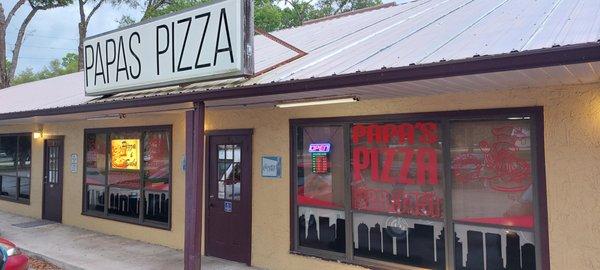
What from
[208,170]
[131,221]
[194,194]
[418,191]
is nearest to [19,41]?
[131,221]

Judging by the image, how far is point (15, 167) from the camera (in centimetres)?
1400

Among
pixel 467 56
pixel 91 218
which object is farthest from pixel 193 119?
pixel 91 218

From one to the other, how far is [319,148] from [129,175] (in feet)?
17.3

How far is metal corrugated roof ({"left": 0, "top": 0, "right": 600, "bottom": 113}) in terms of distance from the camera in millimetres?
4258

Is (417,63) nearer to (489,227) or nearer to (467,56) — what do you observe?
(467,56)

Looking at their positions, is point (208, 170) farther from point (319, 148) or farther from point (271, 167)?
point (319, 148)

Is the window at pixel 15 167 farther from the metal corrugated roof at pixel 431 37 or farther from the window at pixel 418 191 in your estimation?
the window at pixel 418 191

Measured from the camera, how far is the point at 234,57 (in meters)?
5.97

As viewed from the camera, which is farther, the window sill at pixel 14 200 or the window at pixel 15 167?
the window at pixel 15 167

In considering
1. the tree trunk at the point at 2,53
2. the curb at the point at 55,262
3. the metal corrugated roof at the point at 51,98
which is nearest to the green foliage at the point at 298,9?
the tree trunk at the point at 2,53

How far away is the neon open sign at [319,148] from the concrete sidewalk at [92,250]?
90.8 inches

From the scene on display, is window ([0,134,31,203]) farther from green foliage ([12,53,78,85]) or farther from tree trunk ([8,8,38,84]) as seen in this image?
green foliage ([12,53,78,85])

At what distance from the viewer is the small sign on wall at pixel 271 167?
7562 millimetres

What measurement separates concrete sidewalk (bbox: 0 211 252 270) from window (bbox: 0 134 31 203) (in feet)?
8.76
